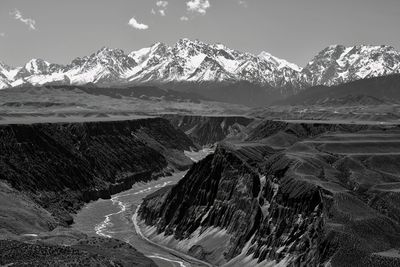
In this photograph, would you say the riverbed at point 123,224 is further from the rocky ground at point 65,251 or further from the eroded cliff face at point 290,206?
the rocky ground at point 65,251

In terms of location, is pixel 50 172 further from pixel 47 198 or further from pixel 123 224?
pixel 123 224

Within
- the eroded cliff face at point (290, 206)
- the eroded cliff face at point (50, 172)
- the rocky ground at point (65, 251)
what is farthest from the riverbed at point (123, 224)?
the rocky ground at point (65, 251)

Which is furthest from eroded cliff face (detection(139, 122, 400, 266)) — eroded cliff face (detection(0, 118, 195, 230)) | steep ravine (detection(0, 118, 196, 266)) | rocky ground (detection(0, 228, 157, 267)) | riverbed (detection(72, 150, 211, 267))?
eroded cliff face (detection(0, 118, 195, 230))

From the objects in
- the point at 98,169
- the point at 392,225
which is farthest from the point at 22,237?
the point at 98,169

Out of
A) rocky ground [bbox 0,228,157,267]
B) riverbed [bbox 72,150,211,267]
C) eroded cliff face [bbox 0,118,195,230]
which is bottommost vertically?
riverbed [bbox 72,150,211,267]

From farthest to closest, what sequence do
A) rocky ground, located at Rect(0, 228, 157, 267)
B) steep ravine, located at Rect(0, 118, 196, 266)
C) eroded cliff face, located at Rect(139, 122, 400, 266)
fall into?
eroded cliff face, located at Rect(139, 122, 400, 266)
steep ravine, located at Rect(0, 118, 196, 266)
rocky ground, located at Rect(0, 228, 157, 267)

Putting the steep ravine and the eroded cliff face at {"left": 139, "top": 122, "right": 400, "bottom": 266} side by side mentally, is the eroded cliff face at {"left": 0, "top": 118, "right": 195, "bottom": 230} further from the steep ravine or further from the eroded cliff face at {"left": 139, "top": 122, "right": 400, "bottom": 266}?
the eroded cliff face at {"left": 139, "top": 122, "right": 400, "bottom": 266}

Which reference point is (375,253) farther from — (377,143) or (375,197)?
(377,143)

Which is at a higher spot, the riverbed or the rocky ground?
the rocky ground
